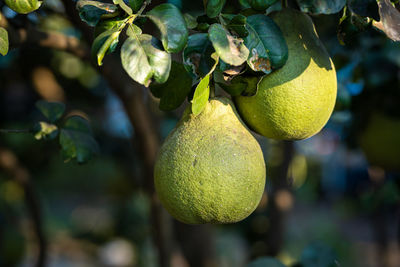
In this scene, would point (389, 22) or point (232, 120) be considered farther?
point (232, 120)

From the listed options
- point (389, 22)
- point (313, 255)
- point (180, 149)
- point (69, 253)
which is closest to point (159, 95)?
point (180, 149)

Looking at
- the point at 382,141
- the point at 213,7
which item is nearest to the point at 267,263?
the point at 382,141

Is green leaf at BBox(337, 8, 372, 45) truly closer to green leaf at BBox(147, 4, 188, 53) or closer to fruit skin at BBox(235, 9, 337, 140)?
fruit skin at BBox(235, 9, 337, 140)

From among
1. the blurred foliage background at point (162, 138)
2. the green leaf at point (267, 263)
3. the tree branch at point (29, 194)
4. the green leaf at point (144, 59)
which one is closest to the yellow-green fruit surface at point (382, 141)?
the blurred foliage background at point (162, 138)

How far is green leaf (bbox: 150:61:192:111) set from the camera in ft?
2.29

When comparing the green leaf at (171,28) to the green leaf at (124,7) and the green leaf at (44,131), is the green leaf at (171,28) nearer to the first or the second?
the green leaf at (124,7)

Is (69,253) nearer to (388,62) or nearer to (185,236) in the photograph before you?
(185,236)

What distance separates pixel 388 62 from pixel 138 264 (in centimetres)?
213

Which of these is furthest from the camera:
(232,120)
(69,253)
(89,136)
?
(69,253)

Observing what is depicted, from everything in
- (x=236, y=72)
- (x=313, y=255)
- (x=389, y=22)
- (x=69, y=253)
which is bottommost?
(x=69, y=253)

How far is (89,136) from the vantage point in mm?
945

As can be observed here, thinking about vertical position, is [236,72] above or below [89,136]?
above

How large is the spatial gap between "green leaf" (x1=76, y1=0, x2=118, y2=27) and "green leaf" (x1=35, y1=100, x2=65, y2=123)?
0.39 metres

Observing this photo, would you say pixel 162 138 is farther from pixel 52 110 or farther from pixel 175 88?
pixel 175 88
